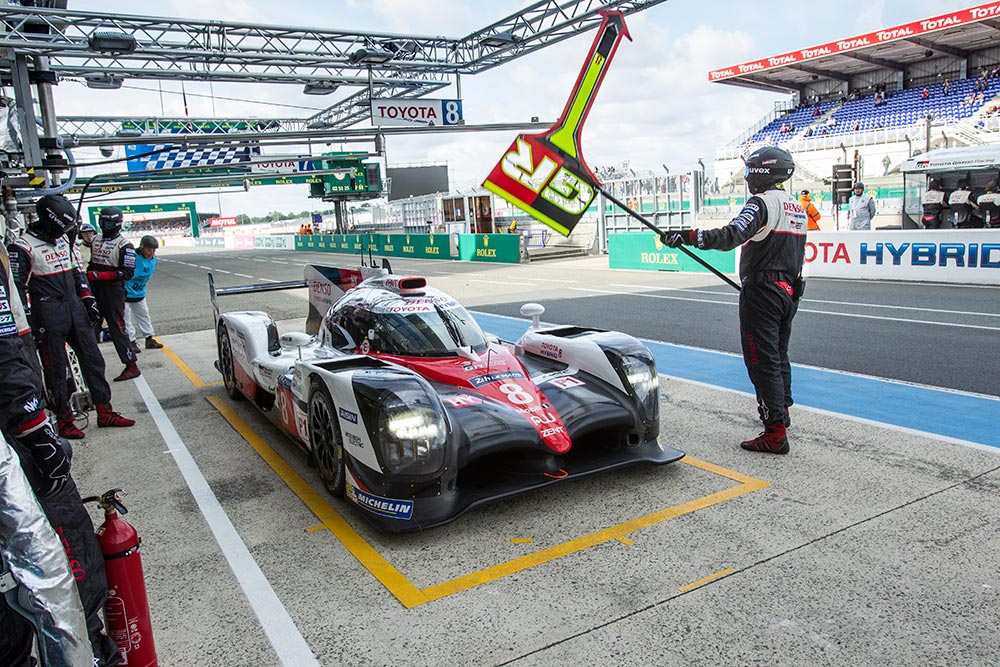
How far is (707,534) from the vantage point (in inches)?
141

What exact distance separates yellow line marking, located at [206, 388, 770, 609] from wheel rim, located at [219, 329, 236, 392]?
7.28ft

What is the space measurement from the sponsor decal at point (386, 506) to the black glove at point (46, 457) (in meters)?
1.66

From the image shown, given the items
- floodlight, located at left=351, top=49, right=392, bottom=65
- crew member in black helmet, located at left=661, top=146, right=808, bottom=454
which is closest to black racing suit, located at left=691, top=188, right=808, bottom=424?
crew member in black helmet, located at left=661, top=146, right=808, bottom=454

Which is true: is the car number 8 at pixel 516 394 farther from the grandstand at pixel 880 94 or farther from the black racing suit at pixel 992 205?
the grandstand at pixel 880 94

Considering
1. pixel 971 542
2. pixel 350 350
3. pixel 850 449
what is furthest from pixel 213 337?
pixel 971 542

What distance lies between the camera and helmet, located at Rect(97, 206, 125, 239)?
7741 millimetres

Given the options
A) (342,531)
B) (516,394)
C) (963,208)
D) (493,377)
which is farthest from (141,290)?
(963,208)

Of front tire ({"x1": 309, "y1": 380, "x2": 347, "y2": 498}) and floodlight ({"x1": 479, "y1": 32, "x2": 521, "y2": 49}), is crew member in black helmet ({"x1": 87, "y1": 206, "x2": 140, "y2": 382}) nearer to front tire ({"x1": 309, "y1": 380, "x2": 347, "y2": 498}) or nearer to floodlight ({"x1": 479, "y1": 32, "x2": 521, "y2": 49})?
front tire ({"x1": 309, "y1": 380, "x2": 347, "y2": 498})

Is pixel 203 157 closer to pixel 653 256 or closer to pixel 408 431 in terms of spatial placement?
pixel 653 256

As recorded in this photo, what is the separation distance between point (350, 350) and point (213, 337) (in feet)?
23.2

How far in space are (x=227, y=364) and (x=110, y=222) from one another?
2.37 meters

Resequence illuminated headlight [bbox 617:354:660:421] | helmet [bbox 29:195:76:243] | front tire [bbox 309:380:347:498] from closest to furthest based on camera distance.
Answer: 1. front tire [bbox 309:380:347:498]
2. illuminated headlight [bbox 617:354:660:421]
3. helmet [bbox 29:195:76:243]

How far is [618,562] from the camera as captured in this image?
335cm

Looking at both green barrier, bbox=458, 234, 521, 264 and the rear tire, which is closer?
the rear tire
